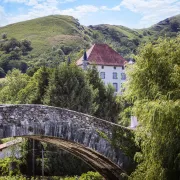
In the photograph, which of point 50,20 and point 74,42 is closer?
point 74,42

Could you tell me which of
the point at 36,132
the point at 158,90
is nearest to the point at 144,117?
the point at 158,90

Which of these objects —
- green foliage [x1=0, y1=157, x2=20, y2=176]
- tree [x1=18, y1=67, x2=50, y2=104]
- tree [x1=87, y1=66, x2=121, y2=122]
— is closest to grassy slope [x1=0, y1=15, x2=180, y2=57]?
tree [x1=87, y1=66, x2=121, y2=122]

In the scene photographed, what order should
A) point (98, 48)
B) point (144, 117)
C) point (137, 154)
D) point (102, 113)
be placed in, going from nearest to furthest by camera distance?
1. point (144, 117)
2. point (137, 154)
3. point (102, 113)
4. point (98, 48)

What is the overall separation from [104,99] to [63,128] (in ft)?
63.0

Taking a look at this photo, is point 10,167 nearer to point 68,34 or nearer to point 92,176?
point 92,176

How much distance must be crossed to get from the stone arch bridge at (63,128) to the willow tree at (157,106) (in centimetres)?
106

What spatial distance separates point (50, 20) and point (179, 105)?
129 meters

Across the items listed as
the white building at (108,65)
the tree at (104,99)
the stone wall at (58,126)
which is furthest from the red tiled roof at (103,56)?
the stone wall at (58,126)

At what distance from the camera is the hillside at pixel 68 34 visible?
344ft

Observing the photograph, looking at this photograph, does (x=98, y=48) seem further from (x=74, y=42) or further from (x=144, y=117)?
(x=74, y=42)

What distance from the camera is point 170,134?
1186 cm

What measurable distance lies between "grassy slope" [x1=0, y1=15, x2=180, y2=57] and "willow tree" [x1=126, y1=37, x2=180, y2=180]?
88139 millimetres

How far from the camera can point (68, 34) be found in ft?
405

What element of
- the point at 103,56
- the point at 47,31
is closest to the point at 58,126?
the point at 103,56
